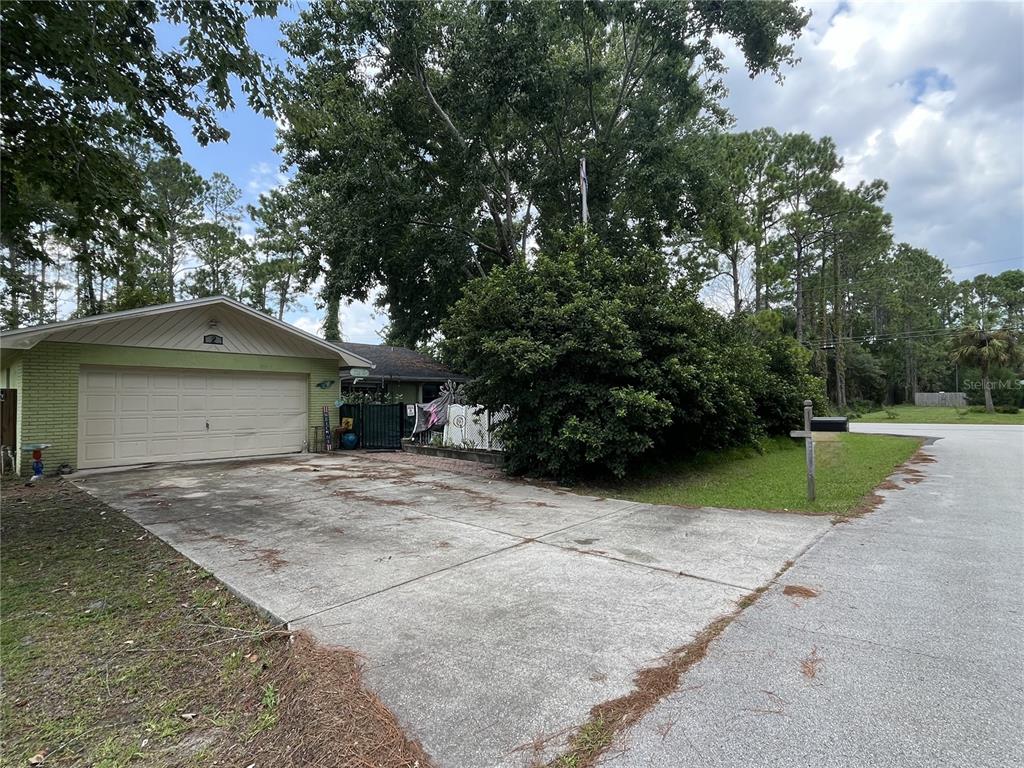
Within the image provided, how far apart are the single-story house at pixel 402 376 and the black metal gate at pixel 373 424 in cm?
310

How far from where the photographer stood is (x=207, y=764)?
2053 mm

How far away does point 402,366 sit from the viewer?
20.1m

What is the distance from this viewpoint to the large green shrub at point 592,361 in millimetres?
7828

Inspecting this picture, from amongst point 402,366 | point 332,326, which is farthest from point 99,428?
point 332,326

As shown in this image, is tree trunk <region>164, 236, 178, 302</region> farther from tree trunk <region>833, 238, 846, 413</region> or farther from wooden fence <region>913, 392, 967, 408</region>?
wooden fence <region>913, 392, 967, 408</region>

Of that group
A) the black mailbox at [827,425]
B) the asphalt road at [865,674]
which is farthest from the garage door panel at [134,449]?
the black mailbox at [827,425]

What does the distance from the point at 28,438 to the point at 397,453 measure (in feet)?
23.4

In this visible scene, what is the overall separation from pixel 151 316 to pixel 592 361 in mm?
9107

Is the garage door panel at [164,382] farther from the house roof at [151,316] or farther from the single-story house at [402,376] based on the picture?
the single-story house at [402,376]

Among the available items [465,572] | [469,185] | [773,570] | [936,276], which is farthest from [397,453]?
[936,276]

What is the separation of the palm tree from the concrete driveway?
3667cm

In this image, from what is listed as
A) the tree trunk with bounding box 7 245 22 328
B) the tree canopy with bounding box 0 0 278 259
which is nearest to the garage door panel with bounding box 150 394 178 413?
the tree canopy with bounding box 0 0 278 259

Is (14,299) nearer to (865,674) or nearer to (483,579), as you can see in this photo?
(483,579)

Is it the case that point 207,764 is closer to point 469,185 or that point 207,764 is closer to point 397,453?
point 397,453
